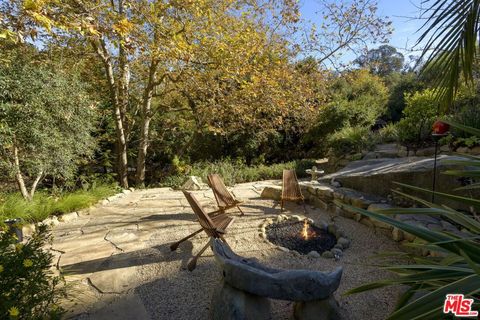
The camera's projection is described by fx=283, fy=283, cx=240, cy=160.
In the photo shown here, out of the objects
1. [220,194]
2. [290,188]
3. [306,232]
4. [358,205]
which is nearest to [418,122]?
[358,205]

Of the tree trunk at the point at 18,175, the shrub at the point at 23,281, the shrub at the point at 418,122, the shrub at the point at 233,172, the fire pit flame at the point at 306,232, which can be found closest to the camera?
the shrub at the point at 23,281

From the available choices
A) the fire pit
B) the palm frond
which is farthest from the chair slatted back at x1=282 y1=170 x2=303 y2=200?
the palm frond

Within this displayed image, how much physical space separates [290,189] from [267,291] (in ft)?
10.3

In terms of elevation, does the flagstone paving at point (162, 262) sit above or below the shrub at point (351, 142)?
below

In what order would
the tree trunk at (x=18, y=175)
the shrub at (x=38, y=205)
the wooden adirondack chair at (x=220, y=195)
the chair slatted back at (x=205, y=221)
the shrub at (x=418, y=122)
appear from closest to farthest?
1. the chair slatted back at (x=205, y=221)
2. the shrub at (x=38, y=205)
3. the wooden adirondack chair at (x=220, y=195)
4. the tree trunk at (x=18, y=175)
5. the shrub at (x=418, y=122)

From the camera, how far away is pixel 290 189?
4.83 meters

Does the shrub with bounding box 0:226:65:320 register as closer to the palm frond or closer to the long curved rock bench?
the long curved rock bench

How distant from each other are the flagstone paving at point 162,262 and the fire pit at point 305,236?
120mm

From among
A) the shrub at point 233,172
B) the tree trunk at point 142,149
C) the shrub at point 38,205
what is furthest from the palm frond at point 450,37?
the tree trunk at point 142,149

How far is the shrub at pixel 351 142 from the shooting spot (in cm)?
700

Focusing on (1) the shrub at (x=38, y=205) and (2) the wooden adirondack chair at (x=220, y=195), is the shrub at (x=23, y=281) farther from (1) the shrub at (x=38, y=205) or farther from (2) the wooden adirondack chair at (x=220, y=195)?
(2) the wooden adirondack chair at (x=220, y=195)

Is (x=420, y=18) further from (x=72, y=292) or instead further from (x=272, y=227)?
(x=72, y=292)

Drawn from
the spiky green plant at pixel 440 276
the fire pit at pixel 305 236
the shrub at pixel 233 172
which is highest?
the spiky green plant at pixel 440 276

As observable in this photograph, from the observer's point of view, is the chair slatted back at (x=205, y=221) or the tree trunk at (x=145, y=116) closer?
the chair slatted back at (x=205, y=221)
